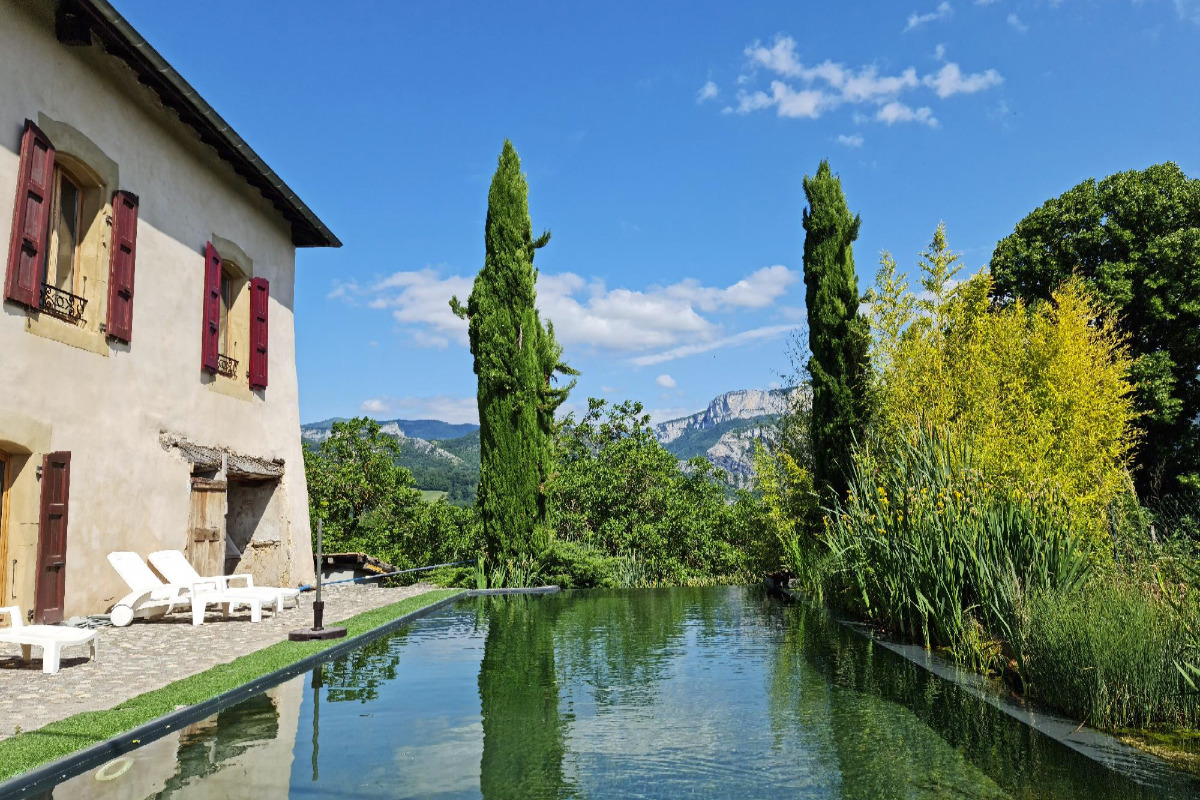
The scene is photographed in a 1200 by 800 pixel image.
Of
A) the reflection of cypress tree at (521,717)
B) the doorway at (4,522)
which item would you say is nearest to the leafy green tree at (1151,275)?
the reflection of cypress tree at (521,717)

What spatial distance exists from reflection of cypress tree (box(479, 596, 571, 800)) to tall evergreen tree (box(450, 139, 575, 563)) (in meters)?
5.72

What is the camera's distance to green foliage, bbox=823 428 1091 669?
710cm

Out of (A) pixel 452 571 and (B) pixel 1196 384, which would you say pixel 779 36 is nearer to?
(A) pixel 452 571

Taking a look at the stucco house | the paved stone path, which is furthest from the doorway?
the paved stone path

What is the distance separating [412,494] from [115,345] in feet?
32.6

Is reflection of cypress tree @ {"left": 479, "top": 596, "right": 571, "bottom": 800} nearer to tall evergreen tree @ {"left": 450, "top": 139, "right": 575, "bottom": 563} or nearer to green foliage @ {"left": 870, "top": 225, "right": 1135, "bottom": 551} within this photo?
green foliage @ {"left": 870, "top": 225, "right": 1135, "bottom": 551}

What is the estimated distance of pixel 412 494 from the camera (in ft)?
64.0

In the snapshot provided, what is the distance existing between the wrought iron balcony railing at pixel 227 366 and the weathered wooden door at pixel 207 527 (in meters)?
1.73

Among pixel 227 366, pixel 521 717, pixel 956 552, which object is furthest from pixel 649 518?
pixel 521 717

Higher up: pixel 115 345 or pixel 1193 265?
pixel 1193 265

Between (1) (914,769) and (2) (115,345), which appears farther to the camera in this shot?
(2) (115,345)

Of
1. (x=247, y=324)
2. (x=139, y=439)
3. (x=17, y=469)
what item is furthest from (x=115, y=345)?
(x=247, y=324)

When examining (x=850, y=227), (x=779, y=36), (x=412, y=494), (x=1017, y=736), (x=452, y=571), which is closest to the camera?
(x=1017, y=736)

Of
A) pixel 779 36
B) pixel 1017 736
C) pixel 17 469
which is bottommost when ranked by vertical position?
pixel 1017 736
